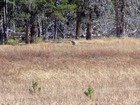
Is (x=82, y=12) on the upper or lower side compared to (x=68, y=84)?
upper

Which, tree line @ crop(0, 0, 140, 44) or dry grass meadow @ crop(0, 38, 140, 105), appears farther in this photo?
tree line @ crop(0, 0, 140, 44)

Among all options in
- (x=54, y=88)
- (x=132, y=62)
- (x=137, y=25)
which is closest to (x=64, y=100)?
(x=54, y=88)

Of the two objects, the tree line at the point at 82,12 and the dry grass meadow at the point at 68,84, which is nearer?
the dry grass meadow at the point at 68,84

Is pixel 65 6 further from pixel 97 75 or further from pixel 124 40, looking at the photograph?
pixel 97 75

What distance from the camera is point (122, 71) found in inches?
593

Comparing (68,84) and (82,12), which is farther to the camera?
(82,12)

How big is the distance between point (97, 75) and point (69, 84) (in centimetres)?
192

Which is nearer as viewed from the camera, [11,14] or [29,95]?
[29,95]

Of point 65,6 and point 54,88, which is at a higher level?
point 65,6

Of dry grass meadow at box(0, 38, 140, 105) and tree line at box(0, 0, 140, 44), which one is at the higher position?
tree line at box(0, 0, 140, 44)

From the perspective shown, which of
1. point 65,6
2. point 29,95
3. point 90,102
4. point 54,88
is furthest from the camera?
point 65,6

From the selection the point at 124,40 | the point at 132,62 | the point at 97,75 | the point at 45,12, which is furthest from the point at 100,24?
the point at 97,75

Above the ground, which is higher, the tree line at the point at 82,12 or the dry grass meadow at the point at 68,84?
the tree line at the point at 82,12

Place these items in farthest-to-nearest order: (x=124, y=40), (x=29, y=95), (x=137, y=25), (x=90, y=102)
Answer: (x=137, y=25) → (x=124, y=40) → (x=29, y=95) → (x=90, y=102)
